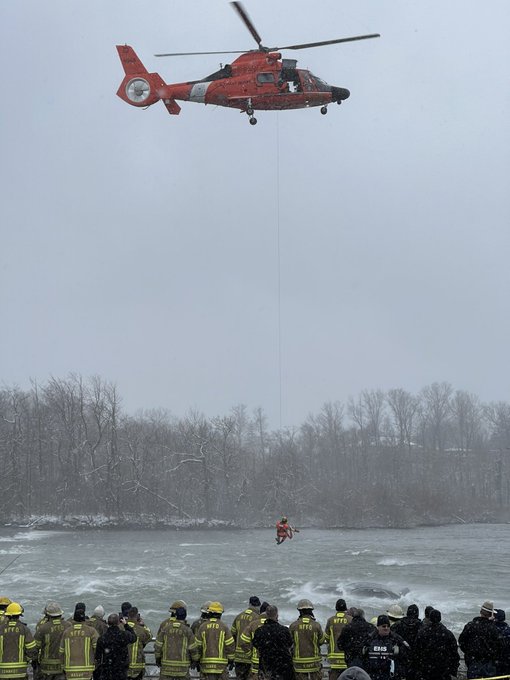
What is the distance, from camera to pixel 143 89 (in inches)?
851

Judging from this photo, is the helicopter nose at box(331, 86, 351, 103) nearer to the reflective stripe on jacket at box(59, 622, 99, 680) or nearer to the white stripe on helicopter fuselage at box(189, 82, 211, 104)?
the white stripe on helicopter fuselage at box(189, 82, 211, 104)

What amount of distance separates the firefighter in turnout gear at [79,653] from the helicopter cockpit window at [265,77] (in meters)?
14.4

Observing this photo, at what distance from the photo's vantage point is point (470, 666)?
9133 millimetres

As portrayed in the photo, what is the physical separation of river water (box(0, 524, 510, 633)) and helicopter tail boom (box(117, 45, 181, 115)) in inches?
666

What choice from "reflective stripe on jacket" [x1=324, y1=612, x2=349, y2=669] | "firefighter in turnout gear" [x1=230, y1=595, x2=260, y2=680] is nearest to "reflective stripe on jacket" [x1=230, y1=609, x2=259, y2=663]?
"firefighter in turnout gear" [x1=230, y1=595, x2=260, y2=680]

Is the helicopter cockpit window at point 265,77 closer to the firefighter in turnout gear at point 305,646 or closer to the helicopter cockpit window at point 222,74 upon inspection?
the helicopter cockpit window at point 222,74

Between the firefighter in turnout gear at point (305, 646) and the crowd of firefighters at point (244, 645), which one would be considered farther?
the firefighter in turnout gear at point (305, 646)

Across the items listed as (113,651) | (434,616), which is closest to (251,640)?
(113,651)

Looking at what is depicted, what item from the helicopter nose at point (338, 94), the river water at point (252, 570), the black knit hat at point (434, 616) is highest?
the helicopter nose at point (338, 94)

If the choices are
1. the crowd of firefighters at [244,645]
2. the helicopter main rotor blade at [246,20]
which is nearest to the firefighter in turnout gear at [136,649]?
the crowd of firefighters at [244,645]

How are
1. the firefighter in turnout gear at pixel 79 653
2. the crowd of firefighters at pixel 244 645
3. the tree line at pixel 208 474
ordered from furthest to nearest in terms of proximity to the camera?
the tree line at pixel 208 474
the firefighter in turnout gear at pixel 79 653
the crowd of firefighters at pixel 244 645

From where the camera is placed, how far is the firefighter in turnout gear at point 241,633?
9.93 metres

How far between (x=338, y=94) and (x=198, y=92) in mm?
3674

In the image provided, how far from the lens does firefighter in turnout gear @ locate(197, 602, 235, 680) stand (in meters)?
9.59
